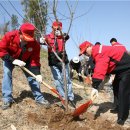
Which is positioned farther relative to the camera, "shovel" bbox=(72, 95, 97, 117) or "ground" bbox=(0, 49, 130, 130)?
"shovel" bbox=(72, 95, 97, 117)

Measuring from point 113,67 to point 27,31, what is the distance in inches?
71.8

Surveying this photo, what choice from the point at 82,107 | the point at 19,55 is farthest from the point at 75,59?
the point at 82,107

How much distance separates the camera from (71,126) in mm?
6238

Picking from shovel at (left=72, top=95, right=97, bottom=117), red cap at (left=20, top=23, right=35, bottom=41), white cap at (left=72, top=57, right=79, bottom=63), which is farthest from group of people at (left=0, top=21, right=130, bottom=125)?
white cap at (left=72, top=57, right=79, bottom=63)

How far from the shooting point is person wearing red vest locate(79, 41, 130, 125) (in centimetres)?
618

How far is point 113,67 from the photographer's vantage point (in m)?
6.44

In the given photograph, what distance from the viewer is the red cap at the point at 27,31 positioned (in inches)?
248

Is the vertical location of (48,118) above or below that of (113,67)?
below

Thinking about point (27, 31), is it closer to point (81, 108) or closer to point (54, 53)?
point (54, 53)

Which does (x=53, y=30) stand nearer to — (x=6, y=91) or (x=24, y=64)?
(x=24, y=64)

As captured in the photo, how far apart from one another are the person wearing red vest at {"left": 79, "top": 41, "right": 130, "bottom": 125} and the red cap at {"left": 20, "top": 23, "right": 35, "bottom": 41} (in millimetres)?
990

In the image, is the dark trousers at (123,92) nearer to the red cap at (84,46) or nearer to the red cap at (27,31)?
the red cap at (84,46)

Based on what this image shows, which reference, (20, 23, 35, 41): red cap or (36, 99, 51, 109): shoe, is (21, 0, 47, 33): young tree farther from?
(36, 99, 51, 109): shoe

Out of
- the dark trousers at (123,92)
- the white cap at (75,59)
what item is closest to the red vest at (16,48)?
the dark trousers at (123,92)
